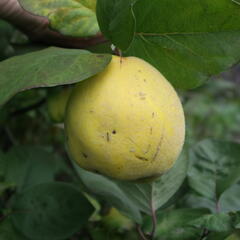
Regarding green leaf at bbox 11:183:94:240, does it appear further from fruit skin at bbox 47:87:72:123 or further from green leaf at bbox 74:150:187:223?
fruit skin at bbox 47:87:72:123

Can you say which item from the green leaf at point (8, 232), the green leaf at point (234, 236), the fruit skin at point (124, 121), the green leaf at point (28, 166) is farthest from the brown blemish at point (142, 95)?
the green leaf at point (28, 166)

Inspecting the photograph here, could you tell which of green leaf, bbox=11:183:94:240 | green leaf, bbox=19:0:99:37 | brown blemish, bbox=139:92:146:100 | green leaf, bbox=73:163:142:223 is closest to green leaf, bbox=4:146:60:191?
green leaf, bbox=11:183:94:240

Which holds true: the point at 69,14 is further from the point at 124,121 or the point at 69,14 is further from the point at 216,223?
the point at 216,223

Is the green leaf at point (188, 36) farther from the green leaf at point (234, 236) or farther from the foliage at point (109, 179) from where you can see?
the green leaf at point (234, 236)

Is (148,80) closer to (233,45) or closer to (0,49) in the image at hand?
(233,45)

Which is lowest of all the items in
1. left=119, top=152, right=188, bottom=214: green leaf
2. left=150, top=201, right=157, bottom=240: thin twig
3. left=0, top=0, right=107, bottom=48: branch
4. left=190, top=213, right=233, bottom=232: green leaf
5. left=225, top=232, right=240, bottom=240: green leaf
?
left=150, top=201, right=157, bottom=240: thin twig

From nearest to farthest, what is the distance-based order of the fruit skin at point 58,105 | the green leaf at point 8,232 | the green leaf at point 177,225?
the green leaf at point 177,225, the green leaf at point 8,232, the fruit skin at point 58,105
